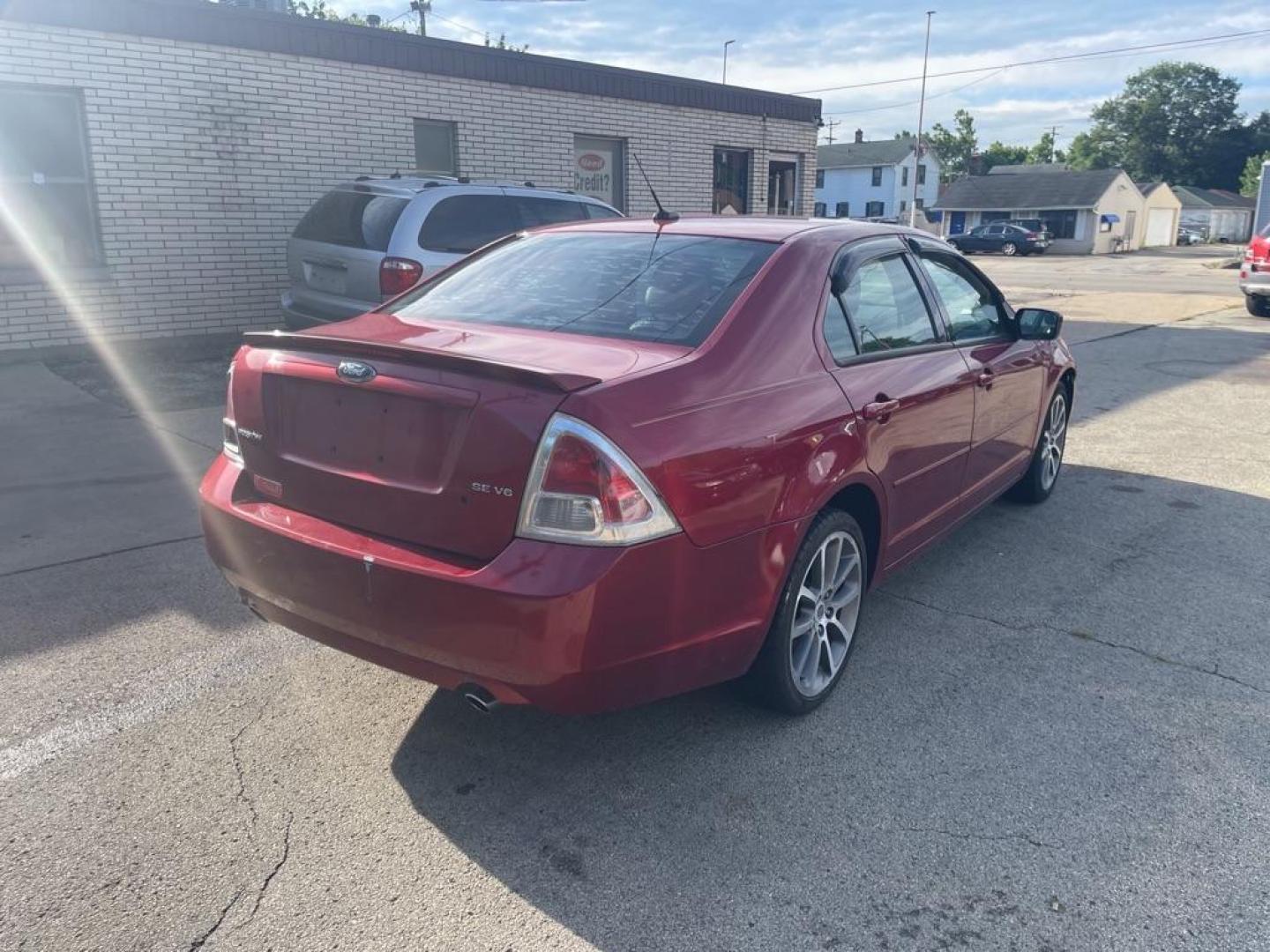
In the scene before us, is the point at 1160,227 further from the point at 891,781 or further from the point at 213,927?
the point at 213,927

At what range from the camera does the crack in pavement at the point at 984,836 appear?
108 inches

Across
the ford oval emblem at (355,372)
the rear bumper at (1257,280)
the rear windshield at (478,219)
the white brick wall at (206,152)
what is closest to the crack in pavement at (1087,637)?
the ford oval emblem at (355,372)

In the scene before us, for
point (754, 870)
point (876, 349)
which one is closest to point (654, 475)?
point (754, 870)

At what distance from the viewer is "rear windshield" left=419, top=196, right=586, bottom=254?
26.4ft

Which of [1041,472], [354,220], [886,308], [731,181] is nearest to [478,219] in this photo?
[354,220]

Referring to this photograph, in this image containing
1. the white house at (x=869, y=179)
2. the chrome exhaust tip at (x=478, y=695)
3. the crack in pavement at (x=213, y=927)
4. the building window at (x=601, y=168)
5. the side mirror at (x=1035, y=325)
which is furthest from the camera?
the white house at (x=869, y=179)

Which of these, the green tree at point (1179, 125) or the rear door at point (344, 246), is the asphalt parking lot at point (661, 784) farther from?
the green tree at point (1179, 125)

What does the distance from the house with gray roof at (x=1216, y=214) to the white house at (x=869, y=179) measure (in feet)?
65.3

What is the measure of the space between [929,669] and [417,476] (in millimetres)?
2145

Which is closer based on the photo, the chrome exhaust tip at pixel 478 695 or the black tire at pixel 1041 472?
the chrome exhaust tip at pixel 478 695

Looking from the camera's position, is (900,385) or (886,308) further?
(886,308)

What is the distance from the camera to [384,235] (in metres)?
7.86

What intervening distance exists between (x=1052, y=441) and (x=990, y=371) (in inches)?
63.6

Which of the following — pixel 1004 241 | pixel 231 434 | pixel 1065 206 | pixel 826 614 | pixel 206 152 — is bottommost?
pixel 1004 241
